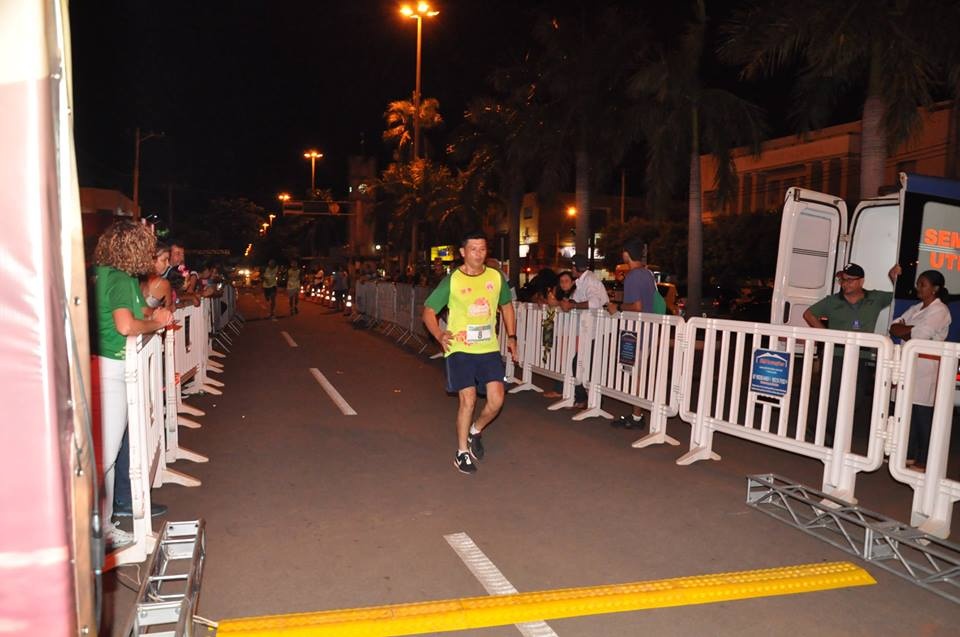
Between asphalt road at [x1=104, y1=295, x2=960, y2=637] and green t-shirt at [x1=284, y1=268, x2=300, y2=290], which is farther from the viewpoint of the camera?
green t-shirt at [x1=284, y1=268, x2=300, y2=290]

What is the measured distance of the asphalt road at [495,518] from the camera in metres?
3.93

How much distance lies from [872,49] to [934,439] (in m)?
12.4

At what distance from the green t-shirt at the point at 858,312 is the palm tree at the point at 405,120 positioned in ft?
101

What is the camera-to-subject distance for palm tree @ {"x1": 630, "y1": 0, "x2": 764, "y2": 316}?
21.1m

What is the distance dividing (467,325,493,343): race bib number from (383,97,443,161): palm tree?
3150 cm

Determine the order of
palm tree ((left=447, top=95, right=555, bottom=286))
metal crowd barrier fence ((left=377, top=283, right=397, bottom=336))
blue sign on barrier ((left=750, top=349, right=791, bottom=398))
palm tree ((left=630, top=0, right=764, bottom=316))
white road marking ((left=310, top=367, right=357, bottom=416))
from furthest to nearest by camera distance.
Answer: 1. palm tree ((left=447, top=95, right=555, bottom=286))
2. palm tree ((left=630, top=0, right=764, bottom=316))
3. metal crowd barrier fence ((left=377, top=283, right=397, bottom=336))
4. white road marking ((left=310, top=367, right=357, bottom=416))
5. blue sign on barrier ((left=750, top=349, right=791, bottom=398))

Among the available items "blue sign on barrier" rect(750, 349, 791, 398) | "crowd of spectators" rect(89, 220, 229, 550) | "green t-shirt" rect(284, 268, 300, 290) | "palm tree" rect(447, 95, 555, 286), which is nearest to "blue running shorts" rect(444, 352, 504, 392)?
"blue sign on barrier" rect(750, 349, 791, 398)

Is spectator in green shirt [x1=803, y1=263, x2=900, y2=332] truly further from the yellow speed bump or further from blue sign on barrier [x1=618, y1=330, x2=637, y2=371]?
the yellow speed bump

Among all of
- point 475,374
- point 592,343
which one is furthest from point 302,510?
point 592,343

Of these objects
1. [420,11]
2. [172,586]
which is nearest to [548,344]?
[172,586]

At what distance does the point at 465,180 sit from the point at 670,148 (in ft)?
33.5

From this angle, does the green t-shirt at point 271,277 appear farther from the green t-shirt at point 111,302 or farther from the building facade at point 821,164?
the green t-shirt at point 111,302

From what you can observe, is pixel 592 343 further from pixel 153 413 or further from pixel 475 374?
pixel 153 413

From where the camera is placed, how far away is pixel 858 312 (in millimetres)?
7664
